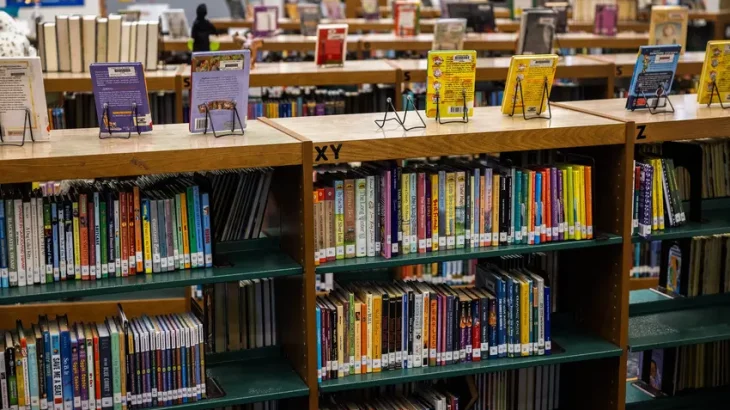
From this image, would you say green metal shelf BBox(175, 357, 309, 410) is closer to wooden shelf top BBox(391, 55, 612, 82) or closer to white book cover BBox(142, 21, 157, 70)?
wooden shelf top BBox(391, 55, 612, 82)

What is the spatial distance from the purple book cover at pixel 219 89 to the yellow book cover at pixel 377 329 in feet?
2.41

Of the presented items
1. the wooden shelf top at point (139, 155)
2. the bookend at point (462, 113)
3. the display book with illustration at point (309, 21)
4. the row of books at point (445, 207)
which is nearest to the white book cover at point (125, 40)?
the wooden shelf top at point (139, 155)

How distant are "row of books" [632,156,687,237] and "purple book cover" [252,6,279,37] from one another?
14.2 ft

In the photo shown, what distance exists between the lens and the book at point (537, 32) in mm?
6027

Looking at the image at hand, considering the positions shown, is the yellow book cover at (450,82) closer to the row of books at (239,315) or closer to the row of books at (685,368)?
the row of books at (239,315)

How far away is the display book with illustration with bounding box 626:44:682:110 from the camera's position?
3.63 meters

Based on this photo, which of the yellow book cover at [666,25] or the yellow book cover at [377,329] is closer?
the yellow book cover at [377,329]

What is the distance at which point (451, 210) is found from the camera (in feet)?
11.1

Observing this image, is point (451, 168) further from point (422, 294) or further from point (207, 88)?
point (207, 88)

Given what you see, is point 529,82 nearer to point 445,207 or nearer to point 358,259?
point 445,207

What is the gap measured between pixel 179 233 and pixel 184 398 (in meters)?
0.53

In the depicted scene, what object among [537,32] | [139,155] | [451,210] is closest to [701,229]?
[451,210]

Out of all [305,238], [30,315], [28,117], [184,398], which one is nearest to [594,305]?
[305,238]

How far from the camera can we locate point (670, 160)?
144 inches
